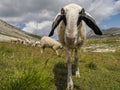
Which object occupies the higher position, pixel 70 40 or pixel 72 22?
pixel 72 22

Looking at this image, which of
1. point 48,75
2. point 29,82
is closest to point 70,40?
point 48,75

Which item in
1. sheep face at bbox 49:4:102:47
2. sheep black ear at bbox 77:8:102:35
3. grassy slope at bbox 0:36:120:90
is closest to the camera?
grassy slope at bbox 0:36:120:90

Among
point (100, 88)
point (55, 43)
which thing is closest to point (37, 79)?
point (100, 88)

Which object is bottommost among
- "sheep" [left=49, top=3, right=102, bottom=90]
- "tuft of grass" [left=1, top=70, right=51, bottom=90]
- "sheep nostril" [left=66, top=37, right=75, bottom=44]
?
"tuft of grass" [left=1, top=70, right=51, bottom=90]

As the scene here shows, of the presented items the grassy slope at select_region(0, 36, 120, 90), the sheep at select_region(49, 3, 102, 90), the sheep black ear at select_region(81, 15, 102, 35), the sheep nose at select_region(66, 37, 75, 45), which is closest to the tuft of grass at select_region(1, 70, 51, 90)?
the grassy slope at select_region(0, 36, 120, 90)

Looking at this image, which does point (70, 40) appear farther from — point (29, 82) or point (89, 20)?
point (29, 82)

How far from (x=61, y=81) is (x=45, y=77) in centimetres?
426

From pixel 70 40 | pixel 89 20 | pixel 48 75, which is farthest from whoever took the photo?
pixel 89 20

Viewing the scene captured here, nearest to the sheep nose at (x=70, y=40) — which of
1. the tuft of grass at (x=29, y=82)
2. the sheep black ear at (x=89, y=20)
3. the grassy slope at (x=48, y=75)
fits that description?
the sheep black ear at (x=89, y=20)

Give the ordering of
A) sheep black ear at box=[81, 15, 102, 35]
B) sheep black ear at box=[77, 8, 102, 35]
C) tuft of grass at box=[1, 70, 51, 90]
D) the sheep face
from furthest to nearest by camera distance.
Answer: sheep black ear at box=[81, 15, 102, 35] → sheep black ear at box=[77, 8, 102, 35] → the sheep face → tuft of grass at box=[1, 70, 51, 90]

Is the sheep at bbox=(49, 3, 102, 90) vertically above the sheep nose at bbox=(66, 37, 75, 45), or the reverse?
the sheep at bbox=(49, 3, 102, 90)

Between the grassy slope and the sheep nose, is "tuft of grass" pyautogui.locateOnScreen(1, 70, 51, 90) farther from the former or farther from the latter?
the sheep nose

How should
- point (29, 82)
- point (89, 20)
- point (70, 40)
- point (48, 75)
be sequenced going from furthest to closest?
point (89, 20) < point (70, 40) < point (48, 75) < point (29, 82)

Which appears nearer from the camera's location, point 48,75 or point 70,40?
point 48,75
